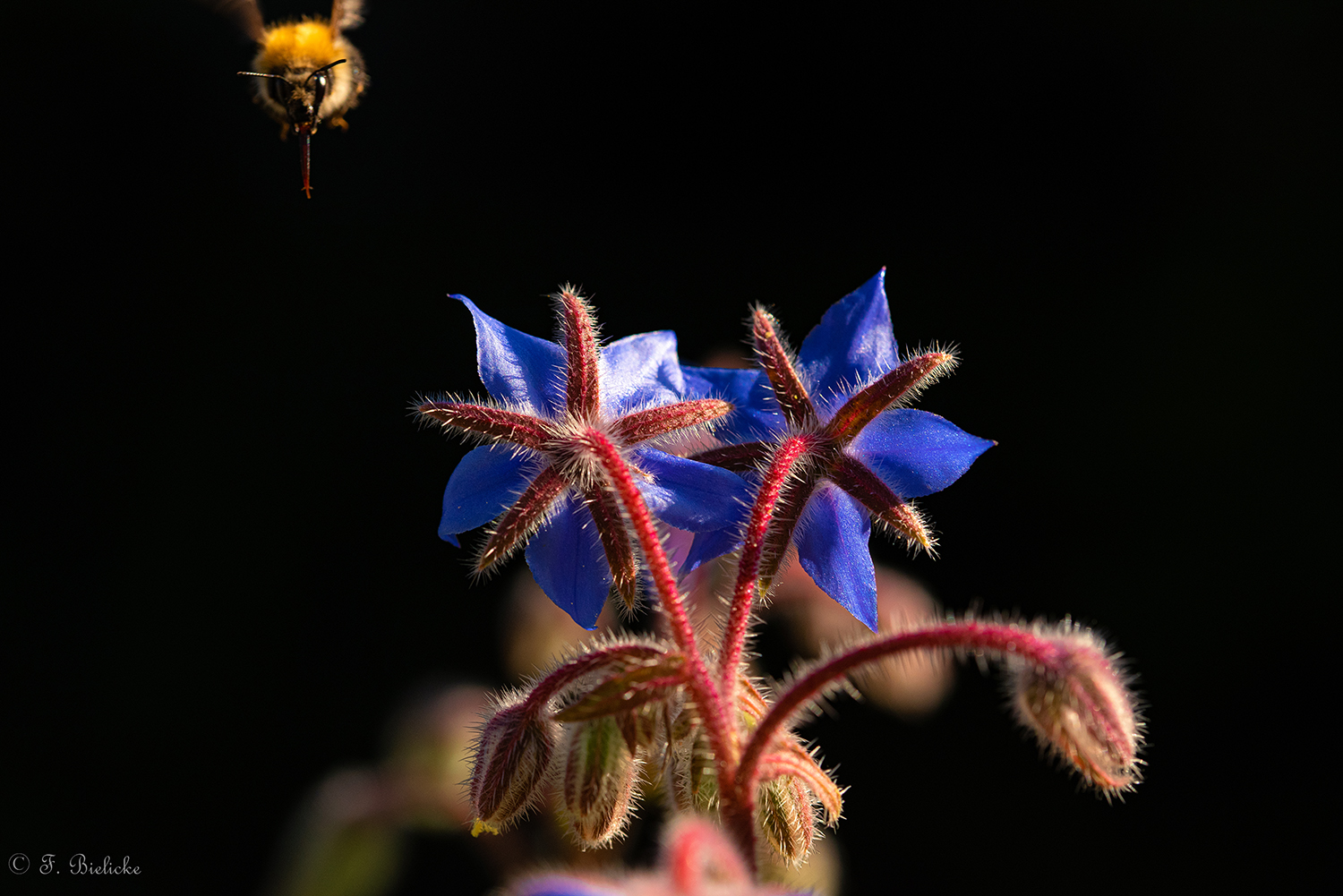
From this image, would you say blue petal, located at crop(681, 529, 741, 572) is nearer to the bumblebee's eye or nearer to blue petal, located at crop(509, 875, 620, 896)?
blue petal, located at crop(509, 875, 620, 896)

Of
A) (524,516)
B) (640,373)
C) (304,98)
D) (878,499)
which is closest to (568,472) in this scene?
(524,516)

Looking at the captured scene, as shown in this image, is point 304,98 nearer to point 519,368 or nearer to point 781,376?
point 519,368

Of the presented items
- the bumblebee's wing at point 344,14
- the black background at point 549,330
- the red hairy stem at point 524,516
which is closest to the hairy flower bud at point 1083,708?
the red hairy stem at point 524,516

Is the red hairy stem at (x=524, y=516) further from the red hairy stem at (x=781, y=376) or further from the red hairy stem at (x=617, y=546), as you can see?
the red hairy stem at (x=781, y=376)

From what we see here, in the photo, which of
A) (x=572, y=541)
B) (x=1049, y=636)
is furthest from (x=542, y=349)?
(x=1049, y=636)

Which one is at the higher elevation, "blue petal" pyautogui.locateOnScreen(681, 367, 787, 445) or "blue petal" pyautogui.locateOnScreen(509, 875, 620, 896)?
"blue petal" pyautogui.locateOnScreen(681, 367, 787, 445)

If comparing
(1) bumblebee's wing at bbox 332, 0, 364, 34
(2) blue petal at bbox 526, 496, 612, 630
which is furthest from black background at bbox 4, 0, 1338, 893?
(2) blue petal at bbox 526, 496, 612, 630
